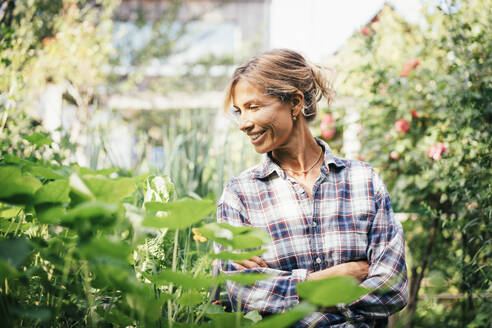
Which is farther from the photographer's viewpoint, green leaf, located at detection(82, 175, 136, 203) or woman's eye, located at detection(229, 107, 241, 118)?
woman's eye, located at detection(229, 107, 241, 118)

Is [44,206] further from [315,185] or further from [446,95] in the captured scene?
[446,95]

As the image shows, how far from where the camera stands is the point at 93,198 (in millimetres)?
436

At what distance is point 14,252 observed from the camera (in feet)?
1.20

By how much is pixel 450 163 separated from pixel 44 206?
1770 mm

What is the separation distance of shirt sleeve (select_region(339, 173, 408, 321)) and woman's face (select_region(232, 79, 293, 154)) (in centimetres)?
37

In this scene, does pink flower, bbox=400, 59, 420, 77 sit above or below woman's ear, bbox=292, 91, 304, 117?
above

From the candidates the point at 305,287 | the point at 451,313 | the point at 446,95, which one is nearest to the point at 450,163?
the point at 446,95

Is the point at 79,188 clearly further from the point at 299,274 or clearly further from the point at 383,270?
the point at 383,270

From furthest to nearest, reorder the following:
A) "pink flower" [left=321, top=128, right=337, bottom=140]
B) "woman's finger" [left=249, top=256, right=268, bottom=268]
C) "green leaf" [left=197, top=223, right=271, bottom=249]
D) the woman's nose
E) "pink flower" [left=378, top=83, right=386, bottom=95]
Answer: "pink flower" [left=321, top=128, right=337, bottom=140], "pink flower" [left=378, top=83, right=386, bottom=95], the woman's nose, "woman's finger" [left=249, top=256, right=268, bottom=268], "green leaf" [left=197, top=223, right=271, bottom=249]

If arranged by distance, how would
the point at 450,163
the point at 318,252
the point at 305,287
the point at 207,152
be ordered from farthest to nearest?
the point at 207,152 < the point at 450,163 < the point at 318,252 < the point at 305,287

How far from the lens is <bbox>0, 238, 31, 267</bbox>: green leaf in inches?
14.0

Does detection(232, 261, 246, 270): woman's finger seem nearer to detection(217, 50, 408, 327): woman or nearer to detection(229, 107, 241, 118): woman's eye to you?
detection(217, 50, 408, 327): woman

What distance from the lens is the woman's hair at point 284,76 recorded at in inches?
51.4

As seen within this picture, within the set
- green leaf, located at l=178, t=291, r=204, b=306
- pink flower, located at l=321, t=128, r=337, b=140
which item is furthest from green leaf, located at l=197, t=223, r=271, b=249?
pink flower, located at l=321, t=128, r=337, b=140
